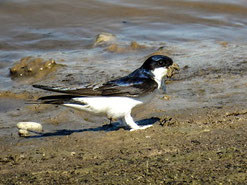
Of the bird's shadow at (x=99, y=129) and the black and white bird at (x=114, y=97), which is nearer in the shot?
the black and white bird at (x=114, y=97)

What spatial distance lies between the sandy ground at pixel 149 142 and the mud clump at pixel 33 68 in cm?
87

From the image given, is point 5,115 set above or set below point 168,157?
below

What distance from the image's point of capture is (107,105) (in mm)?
4469

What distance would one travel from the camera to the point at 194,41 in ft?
28.2

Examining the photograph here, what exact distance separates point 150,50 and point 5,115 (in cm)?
332

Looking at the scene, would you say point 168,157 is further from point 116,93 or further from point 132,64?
point 132,64

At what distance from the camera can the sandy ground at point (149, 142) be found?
3320mm

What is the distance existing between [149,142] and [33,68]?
3452mm

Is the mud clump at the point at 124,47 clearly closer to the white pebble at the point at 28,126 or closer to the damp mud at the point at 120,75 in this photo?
the damp mud at the point at 120,75

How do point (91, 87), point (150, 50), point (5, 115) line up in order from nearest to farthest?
point (91, 87)
point (5, 115)
point (150, 50)

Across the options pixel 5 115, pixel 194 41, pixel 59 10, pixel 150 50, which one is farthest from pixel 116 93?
pixel 59 10

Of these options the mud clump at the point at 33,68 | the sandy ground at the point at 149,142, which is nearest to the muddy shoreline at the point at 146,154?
the sandy ground at the point at 149,142

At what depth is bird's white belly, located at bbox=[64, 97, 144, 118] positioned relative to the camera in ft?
14.6

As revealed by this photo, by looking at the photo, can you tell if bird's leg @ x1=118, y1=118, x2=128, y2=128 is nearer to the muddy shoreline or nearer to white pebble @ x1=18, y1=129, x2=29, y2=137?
the muddy shoreline
